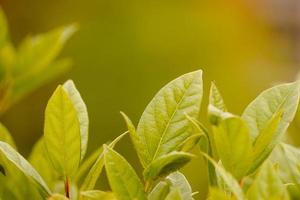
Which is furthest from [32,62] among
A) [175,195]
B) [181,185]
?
[175,195]

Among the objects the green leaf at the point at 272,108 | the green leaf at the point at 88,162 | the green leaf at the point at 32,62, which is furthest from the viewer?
the green leaf at the point at 32,62

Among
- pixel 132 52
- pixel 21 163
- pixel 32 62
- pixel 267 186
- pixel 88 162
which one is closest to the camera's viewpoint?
pixel 267 186

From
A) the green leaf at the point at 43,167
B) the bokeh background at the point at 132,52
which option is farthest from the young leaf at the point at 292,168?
the bokeh background at the point at 132,52

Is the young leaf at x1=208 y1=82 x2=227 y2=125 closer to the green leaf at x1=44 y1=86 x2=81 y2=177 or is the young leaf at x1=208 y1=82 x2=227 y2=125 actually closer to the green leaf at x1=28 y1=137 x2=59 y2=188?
the green leaf at x1=44 y1=86 x2=81 y2=177

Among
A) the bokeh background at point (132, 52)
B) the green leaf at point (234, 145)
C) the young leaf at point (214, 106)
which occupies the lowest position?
the bokeh background at point (132, 52)

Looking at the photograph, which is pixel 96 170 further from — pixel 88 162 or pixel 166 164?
pixel 88 162

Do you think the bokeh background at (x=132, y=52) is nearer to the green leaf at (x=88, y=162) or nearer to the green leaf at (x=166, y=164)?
the green leaf at (x=88, y=162)
